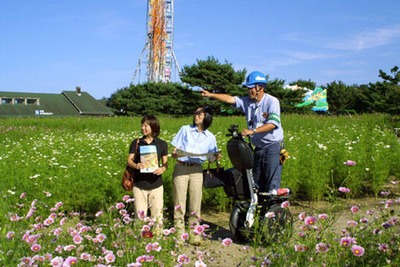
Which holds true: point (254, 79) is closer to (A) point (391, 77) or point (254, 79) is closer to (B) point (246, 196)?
(B) point (246, 196)

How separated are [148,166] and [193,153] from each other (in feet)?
1.62

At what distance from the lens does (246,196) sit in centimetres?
403

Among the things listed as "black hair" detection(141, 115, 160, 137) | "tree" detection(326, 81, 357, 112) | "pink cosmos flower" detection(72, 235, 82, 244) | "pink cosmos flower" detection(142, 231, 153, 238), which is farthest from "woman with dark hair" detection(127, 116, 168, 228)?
"tree" detection(326, 81, 357, 112)

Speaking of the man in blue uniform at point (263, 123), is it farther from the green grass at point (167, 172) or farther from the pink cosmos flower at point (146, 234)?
the pink cosmos flower at point (146, 234)

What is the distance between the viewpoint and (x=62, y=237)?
287 cm

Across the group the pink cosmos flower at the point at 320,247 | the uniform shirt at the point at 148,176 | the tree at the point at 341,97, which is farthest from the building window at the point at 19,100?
the pink cosmos flower at the point at 320,247

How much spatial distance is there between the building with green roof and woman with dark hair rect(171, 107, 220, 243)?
46284mm

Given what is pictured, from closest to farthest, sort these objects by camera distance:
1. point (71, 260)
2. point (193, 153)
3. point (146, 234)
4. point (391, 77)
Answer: point (71, 260) → point (146, 234) → point (193, 153) → point (391, 77)

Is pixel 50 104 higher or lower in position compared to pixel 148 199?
higher

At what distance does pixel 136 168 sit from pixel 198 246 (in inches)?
41.6

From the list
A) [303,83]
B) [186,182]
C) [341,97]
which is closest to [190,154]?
[186,182]

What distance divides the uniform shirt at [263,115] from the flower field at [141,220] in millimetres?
678

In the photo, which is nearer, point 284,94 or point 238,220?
point 238,220

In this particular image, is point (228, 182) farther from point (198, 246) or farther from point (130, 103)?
point (130, 103)
